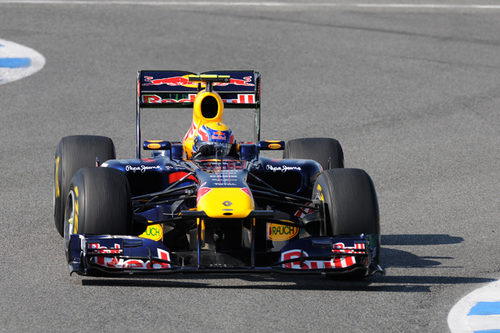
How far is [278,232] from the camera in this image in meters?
9.32

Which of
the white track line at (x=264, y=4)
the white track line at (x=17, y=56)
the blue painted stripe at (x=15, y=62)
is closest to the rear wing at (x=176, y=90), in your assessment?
the white track line at (x=17, y=56)

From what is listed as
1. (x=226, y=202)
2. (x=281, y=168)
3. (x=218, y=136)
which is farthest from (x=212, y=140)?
(x=226, y=202)

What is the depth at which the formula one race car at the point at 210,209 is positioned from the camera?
8570 mm

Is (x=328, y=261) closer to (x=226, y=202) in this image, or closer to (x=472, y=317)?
(x=226, y=202)

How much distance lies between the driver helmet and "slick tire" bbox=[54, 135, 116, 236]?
901 millimetres

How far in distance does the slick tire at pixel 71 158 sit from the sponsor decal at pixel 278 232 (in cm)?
203

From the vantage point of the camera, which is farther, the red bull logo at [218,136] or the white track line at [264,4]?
the white track line at [264,4]

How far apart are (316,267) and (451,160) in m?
6.17

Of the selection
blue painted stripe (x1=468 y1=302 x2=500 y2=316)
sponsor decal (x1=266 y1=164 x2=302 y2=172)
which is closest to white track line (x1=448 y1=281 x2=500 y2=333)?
blue painted stripe (x1=468 y1=302 x2=500 y2=316)

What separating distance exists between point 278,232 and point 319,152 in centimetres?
191

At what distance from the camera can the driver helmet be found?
10250 millimetres

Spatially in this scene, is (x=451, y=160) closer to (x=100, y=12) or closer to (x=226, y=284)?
(x=226, y=284)

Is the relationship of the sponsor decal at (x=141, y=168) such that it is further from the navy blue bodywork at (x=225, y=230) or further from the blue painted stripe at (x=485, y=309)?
the blue painted stripe at (x=485, y=309)

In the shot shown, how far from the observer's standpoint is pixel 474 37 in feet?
72.0
